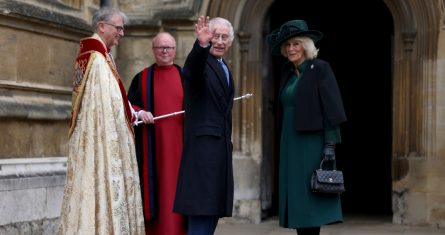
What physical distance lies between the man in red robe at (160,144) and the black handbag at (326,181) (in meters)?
1.39

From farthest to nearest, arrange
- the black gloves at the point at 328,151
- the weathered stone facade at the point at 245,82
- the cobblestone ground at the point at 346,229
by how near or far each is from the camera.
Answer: the cobblestone ground at the point at 346,229 < the weathered stone facade at the point at 245,82 < the black gloves at the point at 328,151

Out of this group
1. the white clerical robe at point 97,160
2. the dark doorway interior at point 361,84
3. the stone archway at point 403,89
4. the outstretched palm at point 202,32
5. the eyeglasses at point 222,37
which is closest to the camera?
the outstretched palm at point 202,32

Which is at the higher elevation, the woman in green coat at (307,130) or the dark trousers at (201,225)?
the woman in green coat at (307,130)

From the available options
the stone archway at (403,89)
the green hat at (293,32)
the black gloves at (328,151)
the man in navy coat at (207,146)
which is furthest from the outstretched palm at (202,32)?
the stone archway at (403,89)

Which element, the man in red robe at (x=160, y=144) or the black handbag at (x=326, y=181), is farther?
the man in red robe at (x=160, y=144)

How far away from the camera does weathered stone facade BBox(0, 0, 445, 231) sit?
28.0 ft

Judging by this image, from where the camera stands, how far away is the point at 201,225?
6.05m

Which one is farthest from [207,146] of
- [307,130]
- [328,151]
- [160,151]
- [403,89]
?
[403,89]

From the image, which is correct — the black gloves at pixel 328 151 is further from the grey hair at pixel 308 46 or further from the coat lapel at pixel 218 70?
the coat lapel at pixel 218 70

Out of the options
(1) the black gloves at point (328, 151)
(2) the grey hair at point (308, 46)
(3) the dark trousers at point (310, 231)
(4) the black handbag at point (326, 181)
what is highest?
(2) the grey hair at point (308, 46)

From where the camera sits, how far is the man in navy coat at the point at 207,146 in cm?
601

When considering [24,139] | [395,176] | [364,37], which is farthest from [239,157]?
[364,37]

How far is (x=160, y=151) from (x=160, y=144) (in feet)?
0.17

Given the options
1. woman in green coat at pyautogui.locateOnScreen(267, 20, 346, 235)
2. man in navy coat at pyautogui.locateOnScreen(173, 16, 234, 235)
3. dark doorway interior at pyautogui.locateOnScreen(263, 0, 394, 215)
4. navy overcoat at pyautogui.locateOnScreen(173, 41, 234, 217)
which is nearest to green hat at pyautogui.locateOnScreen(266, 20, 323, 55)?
woman in green coat at pyautogui.locateOnScreen(267, 20, 346, 235)
